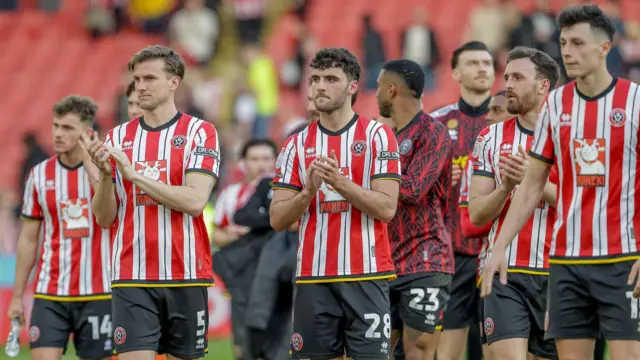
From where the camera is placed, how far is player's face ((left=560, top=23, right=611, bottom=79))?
21.8ft

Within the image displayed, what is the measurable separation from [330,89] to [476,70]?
2.84m

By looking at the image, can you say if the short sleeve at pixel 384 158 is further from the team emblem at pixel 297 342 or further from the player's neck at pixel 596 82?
the player's neck at pixel 596 82

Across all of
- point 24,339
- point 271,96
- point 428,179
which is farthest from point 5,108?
point 428,179

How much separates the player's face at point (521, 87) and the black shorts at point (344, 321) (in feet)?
5.08

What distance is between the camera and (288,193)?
7684 millimetres

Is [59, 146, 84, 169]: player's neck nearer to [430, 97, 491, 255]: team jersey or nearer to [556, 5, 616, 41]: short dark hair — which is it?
[430, 97, 491, 255]: team jersey

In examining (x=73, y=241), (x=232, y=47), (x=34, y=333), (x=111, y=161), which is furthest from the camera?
(x=232, y=47)

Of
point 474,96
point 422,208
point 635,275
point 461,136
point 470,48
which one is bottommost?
point 635,275

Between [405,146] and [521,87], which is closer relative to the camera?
[521,87]

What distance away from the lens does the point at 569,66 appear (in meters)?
6.70

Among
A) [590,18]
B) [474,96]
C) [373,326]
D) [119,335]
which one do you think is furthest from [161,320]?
[474,96]

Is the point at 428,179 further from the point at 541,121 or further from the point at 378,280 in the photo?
the point at 541,121

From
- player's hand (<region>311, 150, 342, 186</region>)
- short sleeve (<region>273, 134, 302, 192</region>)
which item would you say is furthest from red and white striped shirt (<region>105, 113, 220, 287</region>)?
player's hand (<region>311, 150, 342, 186</region>)

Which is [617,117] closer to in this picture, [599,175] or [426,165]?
[599,175]
